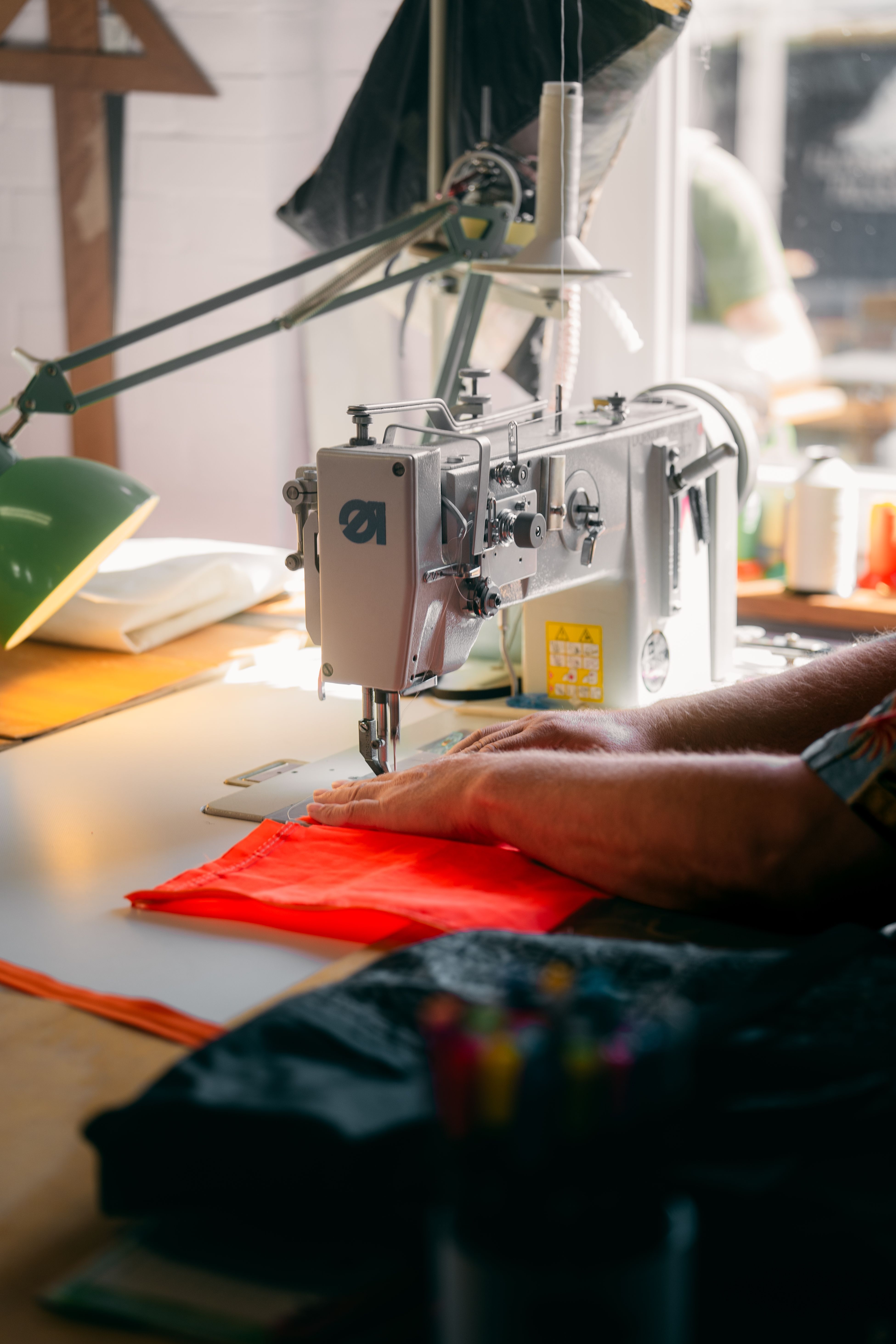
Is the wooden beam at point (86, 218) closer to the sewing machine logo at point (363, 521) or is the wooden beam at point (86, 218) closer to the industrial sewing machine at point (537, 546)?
the industrial sewing machine at point (537, 546)

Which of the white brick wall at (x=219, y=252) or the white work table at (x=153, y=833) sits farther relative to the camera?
the white brick wall at (x=219, y=252)

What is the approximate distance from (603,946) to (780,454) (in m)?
2.30

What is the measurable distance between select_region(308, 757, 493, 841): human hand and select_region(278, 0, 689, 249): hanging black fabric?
1.27 metres

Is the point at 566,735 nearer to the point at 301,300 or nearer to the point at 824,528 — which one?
the point at 301,300

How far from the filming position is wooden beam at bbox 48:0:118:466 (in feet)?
10.6

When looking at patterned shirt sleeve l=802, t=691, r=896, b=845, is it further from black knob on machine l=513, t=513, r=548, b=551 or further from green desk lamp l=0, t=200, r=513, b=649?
green desk lamp l=0, t=200, r=513, b=649

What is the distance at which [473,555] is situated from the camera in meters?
1.43

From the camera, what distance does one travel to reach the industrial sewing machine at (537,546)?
1.37 metres

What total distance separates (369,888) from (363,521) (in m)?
0.36

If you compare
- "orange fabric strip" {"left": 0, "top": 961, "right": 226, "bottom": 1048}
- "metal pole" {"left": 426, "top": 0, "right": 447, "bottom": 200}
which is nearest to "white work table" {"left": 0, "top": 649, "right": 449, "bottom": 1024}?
"orange fabric strip" {"left": 0, "top": 961, "right": 226, "bottom": 1048}

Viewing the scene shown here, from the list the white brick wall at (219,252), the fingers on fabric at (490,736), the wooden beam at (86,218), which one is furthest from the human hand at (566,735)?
the wooden beam at (86,218)

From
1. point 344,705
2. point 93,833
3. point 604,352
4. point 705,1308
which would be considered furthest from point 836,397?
point 705,1308

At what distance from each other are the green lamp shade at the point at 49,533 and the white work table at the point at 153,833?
204mm

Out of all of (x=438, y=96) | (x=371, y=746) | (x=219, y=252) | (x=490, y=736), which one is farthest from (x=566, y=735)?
(x=219, y=252)
